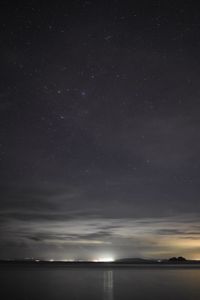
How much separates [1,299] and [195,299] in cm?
2065

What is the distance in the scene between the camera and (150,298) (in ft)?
137

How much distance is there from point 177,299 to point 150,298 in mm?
3509

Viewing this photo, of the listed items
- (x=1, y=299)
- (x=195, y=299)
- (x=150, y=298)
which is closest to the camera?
(x=1, y=299)

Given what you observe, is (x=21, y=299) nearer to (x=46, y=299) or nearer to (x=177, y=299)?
(x=46, y=299)

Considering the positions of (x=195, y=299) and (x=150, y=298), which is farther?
(x=150, y=298)

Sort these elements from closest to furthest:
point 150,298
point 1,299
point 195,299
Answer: point 1,299
point 195,299
point 150,298

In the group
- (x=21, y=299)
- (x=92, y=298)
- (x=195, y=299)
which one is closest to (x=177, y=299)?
(x=195, y=299)

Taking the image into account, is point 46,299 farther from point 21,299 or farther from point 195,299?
point 195,299

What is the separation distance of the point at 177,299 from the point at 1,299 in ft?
61.9

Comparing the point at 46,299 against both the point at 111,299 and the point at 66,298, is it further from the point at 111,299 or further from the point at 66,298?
the point at 111,299

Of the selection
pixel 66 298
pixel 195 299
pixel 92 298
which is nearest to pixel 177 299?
pixel 195 299

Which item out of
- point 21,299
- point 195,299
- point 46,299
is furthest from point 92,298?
point 195,299

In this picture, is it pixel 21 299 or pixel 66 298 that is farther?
pixel 66 298

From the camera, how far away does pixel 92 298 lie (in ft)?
135
